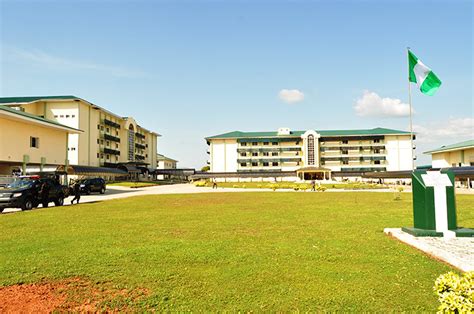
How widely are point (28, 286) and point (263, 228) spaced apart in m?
7.82

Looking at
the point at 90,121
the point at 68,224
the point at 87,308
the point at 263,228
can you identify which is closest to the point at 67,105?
the point at 90,121

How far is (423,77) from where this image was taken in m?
12.2

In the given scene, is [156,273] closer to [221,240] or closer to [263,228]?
[221,240]

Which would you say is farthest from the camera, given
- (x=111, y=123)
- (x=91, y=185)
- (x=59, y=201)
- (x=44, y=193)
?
(x=111, y=123)

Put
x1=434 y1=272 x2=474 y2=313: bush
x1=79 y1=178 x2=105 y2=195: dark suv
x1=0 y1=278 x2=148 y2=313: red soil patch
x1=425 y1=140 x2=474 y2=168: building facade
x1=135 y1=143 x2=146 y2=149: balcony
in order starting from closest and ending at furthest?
x1=434 y1=272 x2=474 y2=313: bush
x1=0 y1=278 x2=148 y2=313: red soil patch
x1=79 y1=178 x2=105 y2=195: dark suv
x1=425 y1=140 x2=474 y2=168: building facade
x1=135 y1=143 x2=146 y2=149: balcony

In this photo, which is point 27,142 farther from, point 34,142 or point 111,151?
point 111,151

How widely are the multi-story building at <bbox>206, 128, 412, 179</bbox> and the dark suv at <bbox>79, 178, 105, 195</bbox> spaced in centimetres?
6211

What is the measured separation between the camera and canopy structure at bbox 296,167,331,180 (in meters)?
89.9

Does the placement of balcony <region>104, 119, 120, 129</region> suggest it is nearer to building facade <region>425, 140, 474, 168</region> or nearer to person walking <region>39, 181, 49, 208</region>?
person walking <region>39, 181, 49, 208</region>

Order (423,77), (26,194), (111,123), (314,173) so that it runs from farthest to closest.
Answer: (314,173) < (111,123) < (26,194) < (423,77)

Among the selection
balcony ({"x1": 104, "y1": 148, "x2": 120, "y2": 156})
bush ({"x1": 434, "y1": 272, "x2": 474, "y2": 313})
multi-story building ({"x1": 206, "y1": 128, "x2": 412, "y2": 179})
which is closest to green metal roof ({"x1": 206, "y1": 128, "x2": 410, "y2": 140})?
multi-story building ({"x1": 206, "y1": 128, "x2": 412, "y2": 179})

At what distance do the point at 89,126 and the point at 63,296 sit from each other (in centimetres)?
6963

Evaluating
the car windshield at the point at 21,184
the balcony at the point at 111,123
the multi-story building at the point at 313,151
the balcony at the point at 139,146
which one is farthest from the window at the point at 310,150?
the car windshield at the point at 21,184

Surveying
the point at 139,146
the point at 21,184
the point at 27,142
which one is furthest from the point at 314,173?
the point at 21,184
